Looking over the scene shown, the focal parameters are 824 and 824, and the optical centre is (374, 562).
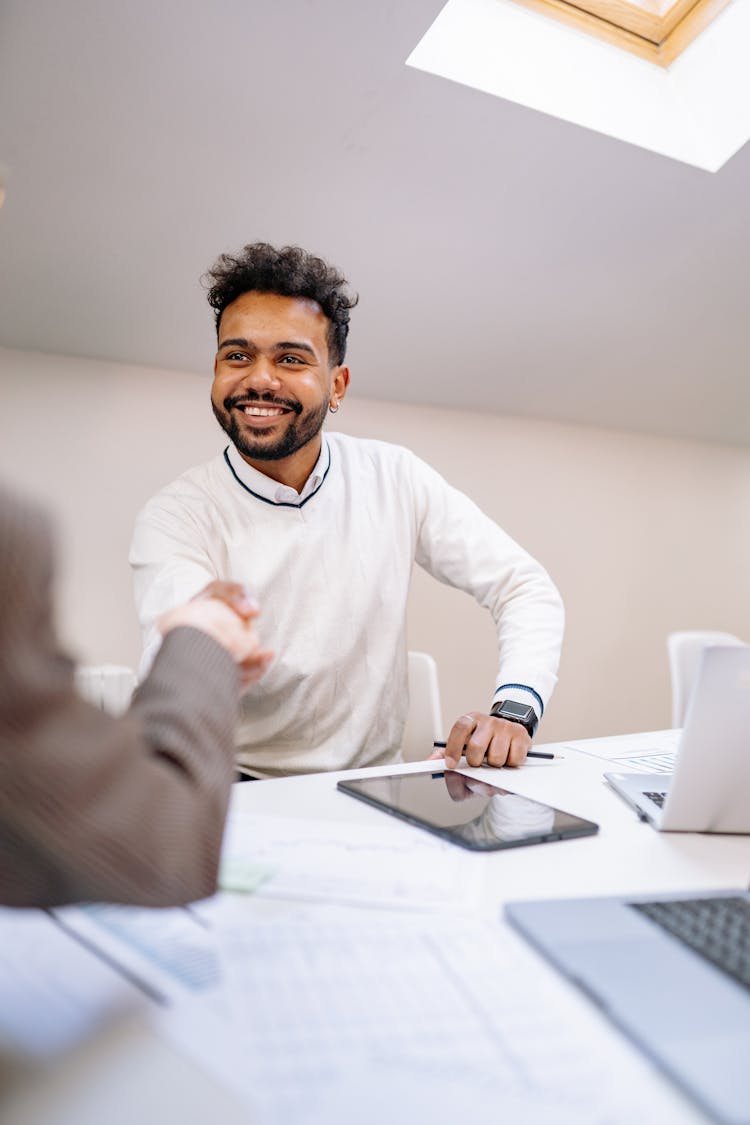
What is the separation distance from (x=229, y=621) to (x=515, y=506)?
2738 mm

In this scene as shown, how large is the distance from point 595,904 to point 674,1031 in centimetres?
21

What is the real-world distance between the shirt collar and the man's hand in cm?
63

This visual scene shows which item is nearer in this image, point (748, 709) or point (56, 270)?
point (748, 709)

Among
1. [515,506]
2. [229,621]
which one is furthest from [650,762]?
[515,506]

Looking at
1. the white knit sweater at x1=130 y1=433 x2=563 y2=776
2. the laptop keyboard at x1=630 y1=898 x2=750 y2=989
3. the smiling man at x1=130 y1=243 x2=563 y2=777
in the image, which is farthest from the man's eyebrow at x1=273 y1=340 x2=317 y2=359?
the laptop keyboard at x1=630 y1=898 x2=750 y2=989

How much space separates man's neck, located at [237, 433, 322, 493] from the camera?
1792 mm

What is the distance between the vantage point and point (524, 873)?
84 cm

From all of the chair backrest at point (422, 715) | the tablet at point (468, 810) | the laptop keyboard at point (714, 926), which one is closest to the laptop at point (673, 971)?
the laptop keyboard at point (714, 926)

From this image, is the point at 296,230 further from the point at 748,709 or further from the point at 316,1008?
the point at 316,1008

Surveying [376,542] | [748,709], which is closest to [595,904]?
[748,709]

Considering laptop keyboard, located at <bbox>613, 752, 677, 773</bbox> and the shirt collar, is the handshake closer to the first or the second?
laptop keyboard, located at <bbox>613, 752, 677, 773</bbox>

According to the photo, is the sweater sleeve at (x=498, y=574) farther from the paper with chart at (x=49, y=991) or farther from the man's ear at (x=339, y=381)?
the paper with chart at (x=49, y=991)

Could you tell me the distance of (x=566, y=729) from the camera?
349cm

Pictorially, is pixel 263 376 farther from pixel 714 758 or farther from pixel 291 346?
pixel 714 758
